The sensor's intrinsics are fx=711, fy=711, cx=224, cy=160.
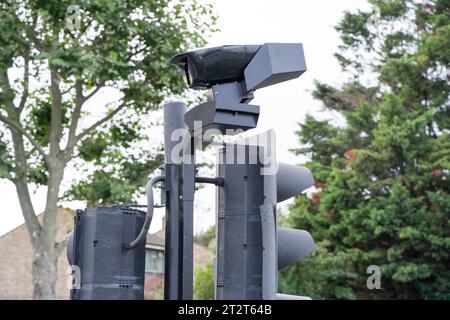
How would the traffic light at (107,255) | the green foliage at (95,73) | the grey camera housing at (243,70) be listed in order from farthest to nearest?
the green foliage at (95,73) → the grey camera housing at (243,70) → the traffic light at (107,255)

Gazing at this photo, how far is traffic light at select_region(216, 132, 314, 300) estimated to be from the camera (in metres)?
2.88

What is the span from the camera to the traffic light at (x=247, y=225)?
2883 mm

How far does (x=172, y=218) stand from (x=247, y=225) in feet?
1.02

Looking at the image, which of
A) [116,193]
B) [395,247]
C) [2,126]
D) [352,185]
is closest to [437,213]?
[395,247]

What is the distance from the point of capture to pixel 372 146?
2564 cm

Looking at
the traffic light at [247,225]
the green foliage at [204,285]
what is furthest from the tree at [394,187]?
the traffic light at [247,225]

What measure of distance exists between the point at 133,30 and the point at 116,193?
3.90 metres

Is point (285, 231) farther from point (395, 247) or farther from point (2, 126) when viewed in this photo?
point (395, 247)

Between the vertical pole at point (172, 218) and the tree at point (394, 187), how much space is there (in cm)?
1994

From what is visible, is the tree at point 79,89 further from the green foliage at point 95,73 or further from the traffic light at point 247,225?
the traffic light at point 247,225

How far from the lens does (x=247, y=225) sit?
2.93 m

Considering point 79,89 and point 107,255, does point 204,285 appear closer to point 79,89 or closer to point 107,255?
point 79,89

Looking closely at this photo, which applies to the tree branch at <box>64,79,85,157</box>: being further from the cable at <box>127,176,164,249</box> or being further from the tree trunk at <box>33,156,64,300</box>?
the cable at <box>127,176,164,249</box>

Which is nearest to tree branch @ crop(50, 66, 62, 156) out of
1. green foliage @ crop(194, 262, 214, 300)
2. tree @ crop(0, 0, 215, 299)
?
tree @ crop(0, 0, 215, 299)
